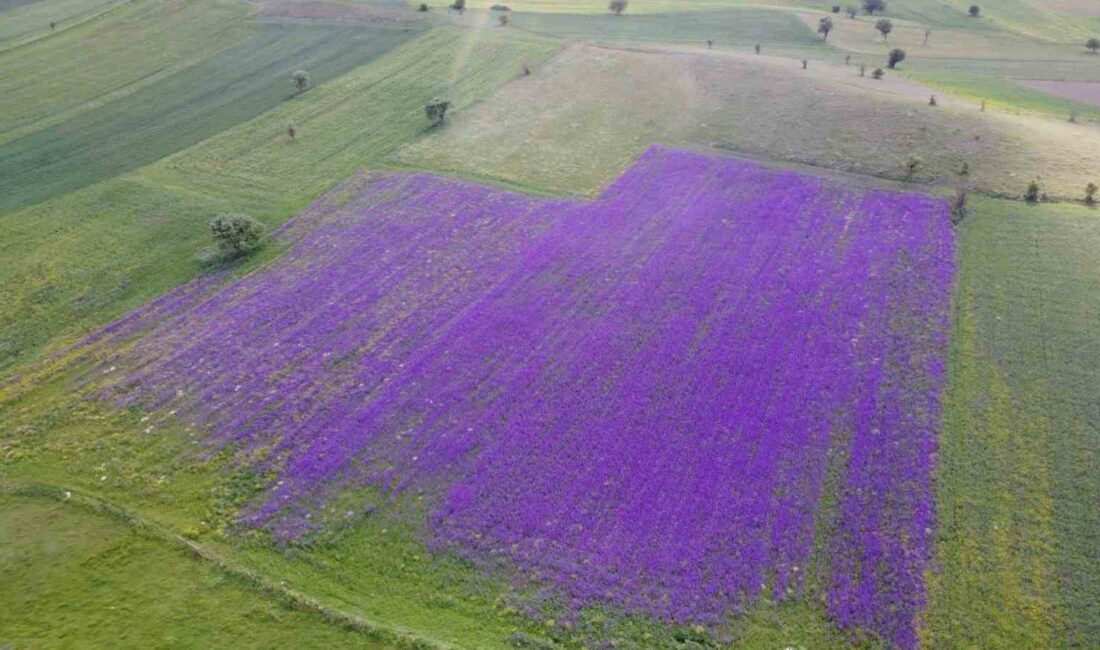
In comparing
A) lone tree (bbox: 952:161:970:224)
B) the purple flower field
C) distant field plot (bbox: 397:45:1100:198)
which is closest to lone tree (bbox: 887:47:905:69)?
distant field plot (bbox: 397:45:1100:198)

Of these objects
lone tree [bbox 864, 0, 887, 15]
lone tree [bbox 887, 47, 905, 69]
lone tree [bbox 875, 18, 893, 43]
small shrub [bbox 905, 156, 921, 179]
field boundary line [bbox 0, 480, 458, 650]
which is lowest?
field boundary line [bbox 0, 480, 458, 650]

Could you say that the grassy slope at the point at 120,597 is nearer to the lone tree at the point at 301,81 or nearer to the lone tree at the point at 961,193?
the lone tree at the point at 961,193

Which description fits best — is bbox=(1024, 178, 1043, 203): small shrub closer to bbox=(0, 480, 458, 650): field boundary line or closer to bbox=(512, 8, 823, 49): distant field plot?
bbox=(512, 8, 823, 49): distant field plot

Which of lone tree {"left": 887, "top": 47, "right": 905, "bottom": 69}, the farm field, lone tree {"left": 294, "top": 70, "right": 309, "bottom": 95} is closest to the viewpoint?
the farm field

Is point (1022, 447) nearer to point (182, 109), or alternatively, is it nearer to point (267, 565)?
point (267, 565)

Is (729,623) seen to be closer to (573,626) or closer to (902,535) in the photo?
(573,626)

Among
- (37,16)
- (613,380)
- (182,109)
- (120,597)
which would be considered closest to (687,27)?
(182,109)
